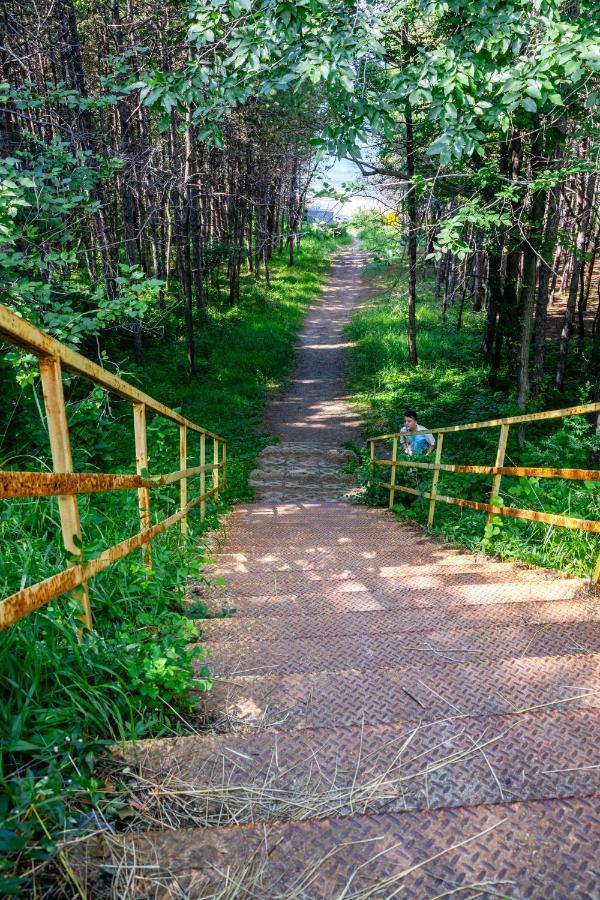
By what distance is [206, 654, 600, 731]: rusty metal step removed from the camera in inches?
70.3

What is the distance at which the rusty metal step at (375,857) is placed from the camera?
118 cm

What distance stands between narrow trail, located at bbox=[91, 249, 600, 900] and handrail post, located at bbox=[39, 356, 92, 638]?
0.58 m

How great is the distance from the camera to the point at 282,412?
46.3 feet

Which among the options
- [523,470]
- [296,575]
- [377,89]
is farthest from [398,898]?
[377,89]

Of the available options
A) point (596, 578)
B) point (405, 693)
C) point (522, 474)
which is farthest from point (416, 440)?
point (405, 693)

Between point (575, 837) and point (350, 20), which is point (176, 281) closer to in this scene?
point (350, 20)

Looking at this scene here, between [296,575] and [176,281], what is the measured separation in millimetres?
18275

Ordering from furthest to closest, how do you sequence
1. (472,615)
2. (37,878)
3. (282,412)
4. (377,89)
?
(282,412) → (377,89) → (472,615) → (37,878)

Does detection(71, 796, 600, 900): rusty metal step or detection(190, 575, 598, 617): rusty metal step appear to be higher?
detection(71, 796, 600, 900): rusty metal step

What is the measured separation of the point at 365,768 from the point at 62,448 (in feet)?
4.34

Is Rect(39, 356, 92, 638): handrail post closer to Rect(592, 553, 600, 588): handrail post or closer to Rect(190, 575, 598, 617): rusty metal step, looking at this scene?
Rect(190, 575, 598, 617): rusty metal step

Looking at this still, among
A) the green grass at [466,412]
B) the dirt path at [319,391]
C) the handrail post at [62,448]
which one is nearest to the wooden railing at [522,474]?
the green grass at [466,412]

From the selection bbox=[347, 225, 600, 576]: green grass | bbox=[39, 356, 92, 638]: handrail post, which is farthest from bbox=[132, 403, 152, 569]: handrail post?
bbox=[347, 225, 600, 576]: green grass

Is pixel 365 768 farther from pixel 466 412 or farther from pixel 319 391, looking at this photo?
pixel 319 391
